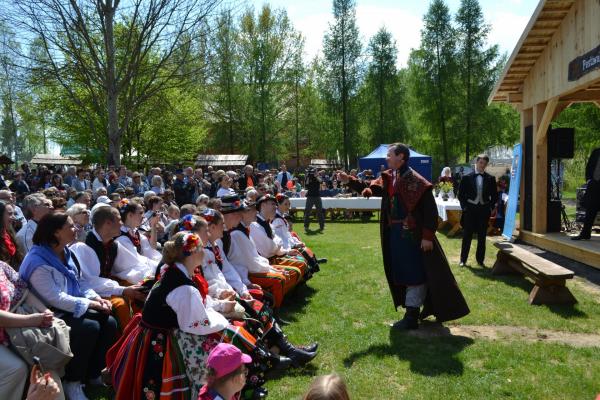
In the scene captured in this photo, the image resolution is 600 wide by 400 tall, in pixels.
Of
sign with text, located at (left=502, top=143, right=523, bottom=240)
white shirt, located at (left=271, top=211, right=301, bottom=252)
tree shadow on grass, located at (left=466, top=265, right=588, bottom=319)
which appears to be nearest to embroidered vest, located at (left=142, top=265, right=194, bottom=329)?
white shirt, located at (left=271, top=211, right=301, bottom=252)

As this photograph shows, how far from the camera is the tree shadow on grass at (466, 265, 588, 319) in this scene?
5789mm

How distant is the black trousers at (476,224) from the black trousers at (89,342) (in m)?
6.48

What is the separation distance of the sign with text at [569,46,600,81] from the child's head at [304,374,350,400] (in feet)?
24.9

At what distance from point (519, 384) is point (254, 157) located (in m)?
37.6

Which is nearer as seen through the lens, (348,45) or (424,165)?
(424,165)

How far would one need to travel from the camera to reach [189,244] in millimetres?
3314

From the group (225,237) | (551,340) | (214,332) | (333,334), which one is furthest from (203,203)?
(551,340)

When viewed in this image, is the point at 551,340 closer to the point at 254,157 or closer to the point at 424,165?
the point at 424,165

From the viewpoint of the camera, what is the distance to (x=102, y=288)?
14.2 ft

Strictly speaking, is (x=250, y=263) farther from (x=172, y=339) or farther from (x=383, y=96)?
(x=383, y=96)

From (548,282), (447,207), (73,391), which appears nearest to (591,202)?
(548,282)

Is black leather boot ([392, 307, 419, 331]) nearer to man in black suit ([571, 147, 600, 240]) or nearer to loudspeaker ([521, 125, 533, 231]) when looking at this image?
man in black suit ([571, 147, 600, 240])

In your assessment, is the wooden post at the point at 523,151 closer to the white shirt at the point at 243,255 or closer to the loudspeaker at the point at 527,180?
the loudspeaker at the point at 527,180

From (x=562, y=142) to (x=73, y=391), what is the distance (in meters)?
10.1
